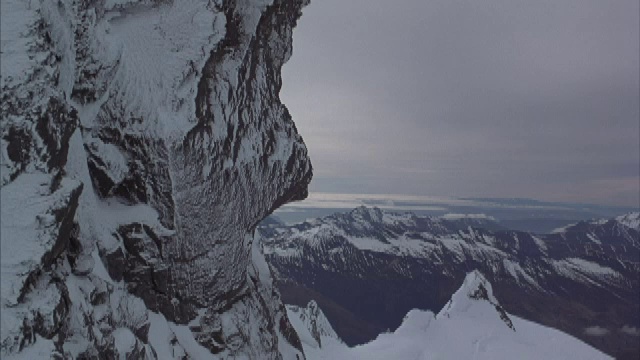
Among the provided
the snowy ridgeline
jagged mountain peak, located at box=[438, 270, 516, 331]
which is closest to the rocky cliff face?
the snowy ridgeline

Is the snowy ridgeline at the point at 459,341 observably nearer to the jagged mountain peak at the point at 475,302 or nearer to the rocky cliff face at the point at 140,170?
the jagged mountain peak at the point at 475,302

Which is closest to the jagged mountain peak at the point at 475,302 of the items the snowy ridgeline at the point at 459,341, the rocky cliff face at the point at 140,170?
the snowy ridgeline at the point at 459,341

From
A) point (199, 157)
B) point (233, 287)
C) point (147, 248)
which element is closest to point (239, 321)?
point (233, 287)

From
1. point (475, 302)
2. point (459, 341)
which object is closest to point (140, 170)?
point (459, 341)

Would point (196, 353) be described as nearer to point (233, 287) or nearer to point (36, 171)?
point (233, 287)

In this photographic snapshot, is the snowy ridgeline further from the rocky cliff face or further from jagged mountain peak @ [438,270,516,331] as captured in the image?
the rocky cliff face

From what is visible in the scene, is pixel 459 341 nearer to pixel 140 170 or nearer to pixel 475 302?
pixel 475 302

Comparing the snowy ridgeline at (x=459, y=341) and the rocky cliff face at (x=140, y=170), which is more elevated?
the rocky cliff face at (x=140, y=170)
